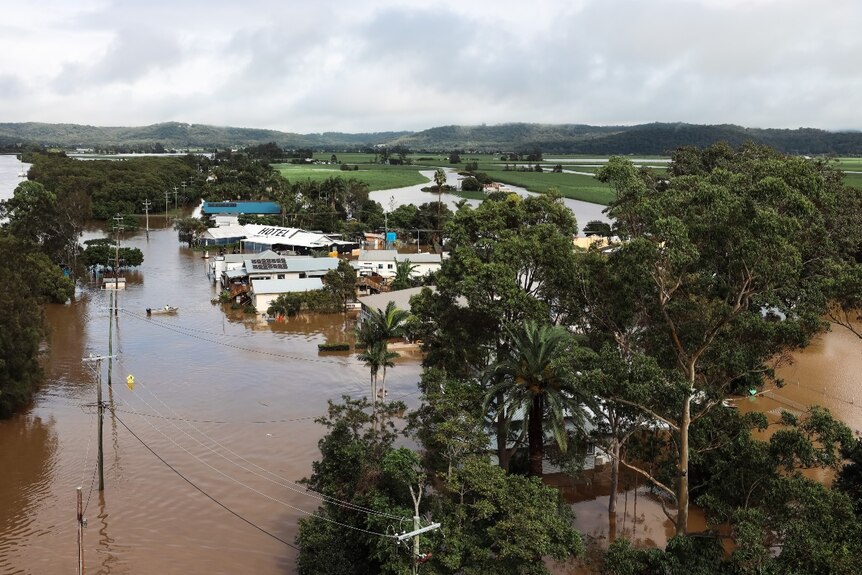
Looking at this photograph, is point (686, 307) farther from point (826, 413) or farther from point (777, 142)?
point (777, 142)

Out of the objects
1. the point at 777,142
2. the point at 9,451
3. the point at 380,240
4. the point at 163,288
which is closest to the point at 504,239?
the point at 9,451

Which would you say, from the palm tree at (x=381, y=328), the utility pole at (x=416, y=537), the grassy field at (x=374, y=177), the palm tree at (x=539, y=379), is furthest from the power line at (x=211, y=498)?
the grassy field at (x=374, y=177)

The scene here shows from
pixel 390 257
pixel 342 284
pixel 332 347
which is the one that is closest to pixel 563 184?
pixel 390 257

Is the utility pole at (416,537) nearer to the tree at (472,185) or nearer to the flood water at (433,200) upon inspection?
the flood water at (433,200)

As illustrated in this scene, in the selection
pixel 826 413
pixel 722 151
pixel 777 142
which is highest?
pixel 777 142

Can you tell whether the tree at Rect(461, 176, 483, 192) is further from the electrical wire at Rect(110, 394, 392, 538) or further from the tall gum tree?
the tall gum tree

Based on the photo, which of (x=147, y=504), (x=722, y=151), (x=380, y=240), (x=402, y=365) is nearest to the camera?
(x=147, y=504)
